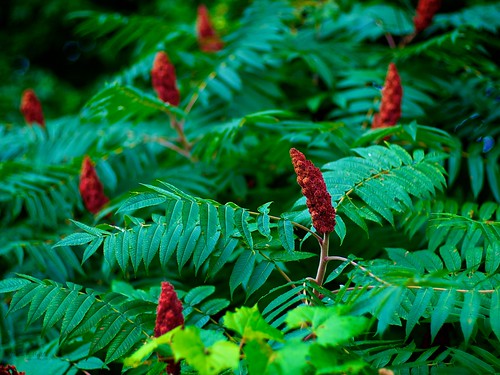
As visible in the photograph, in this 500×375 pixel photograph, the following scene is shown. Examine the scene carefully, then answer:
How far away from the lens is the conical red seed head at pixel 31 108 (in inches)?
161

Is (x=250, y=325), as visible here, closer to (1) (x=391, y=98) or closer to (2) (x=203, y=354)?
(2) (x=203, y=354)

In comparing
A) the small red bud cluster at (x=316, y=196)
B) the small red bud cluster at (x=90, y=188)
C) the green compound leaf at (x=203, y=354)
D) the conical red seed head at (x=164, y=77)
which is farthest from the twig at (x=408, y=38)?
the green compound leaf at (x=203, y=354)

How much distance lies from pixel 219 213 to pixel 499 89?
2350 mm

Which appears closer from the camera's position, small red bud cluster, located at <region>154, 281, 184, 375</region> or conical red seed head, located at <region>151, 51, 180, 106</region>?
small red bud cluster, located at <region>154, 281, 184, 375</region>

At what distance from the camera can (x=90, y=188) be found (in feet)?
10.3

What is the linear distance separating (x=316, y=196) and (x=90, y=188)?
1760mm

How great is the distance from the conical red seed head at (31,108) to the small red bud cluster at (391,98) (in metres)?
2.66

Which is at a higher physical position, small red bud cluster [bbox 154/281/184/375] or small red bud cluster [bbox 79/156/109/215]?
Answer: small red bud cluster [bbox 154/281/184/375]

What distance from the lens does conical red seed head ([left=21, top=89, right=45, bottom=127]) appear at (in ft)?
13.4

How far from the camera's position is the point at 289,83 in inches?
178

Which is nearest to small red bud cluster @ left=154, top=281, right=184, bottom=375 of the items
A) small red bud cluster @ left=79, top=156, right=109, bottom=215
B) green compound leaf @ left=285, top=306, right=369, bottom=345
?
green compound leaf @ left=285, top=306, right=369, bottom=345

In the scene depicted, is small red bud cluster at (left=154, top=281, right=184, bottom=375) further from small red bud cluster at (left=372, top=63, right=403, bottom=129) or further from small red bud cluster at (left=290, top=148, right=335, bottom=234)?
small red bud cluster at (left=372, top=63, right=403, bottom=129)

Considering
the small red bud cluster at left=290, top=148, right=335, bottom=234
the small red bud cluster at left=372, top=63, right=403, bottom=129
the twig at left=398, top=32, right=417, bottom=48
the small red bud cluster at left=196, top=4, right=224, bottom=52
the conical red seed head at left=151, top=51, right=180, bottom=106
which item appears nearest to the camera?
the small red bud cluster at left=290, top=148, right=335, bottom=234

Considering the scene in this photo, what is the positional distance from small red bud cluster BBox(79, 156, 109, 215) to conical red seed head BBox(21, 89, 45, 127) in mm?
1279
